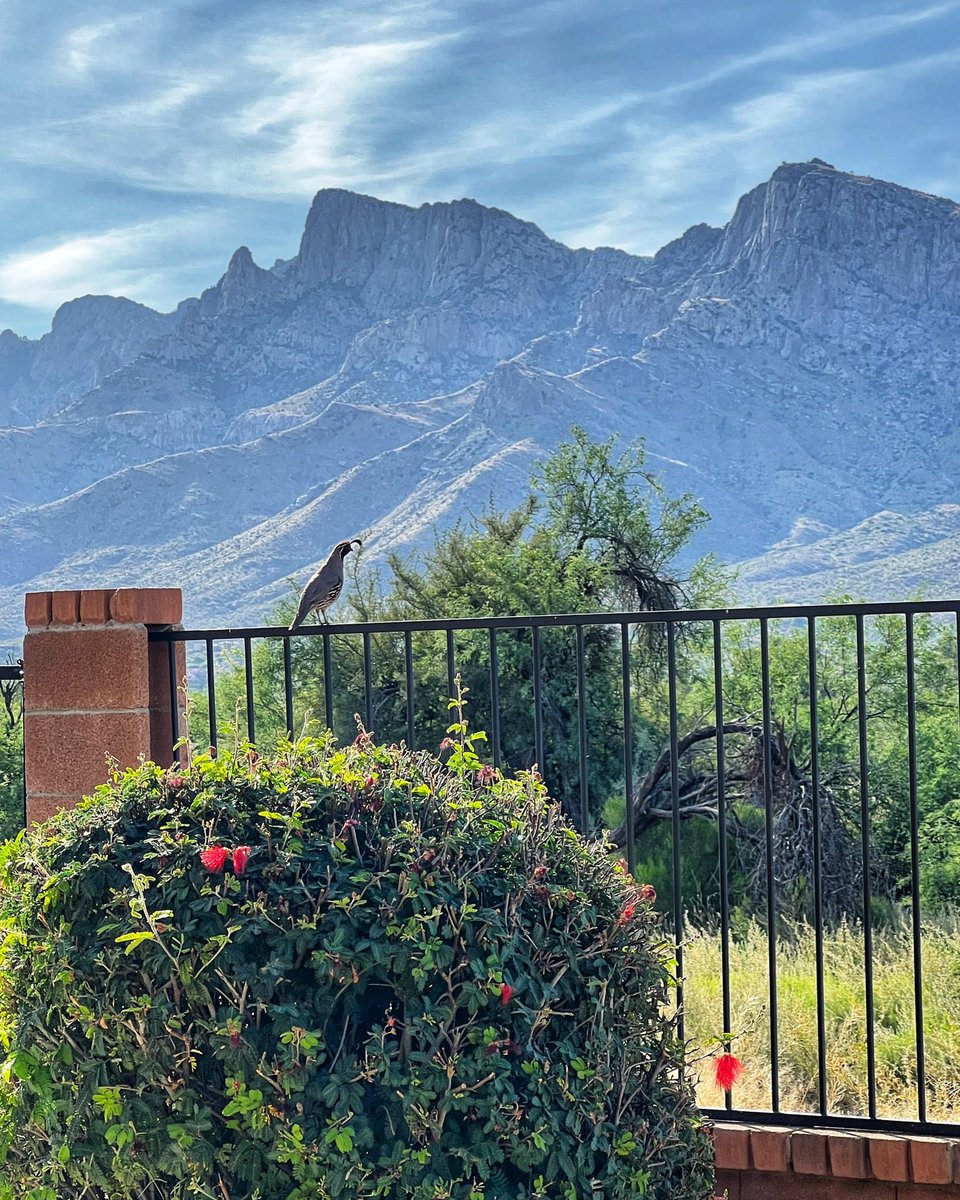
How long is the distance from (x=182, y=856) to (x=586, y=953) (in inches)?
29.2

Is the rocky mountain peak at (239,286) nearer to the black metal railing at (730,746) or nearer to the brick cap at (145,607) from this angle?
the black metal railing at (730,746)

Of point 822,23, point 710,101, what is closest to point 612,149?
point 710,101

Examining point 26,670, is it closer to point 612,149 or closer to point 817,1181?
point 817,1181

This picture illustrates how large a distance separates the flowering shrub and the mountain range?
193ft

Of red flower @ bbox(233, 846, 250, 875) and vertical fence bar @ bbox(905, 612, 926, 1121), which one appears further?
vertical fence bar @ bbox(905, 612, 926, 1121)

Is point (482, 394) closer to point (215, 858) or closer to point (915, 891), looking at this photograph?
point (915, 891)

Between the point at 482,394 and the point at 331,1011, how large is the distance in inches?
3953

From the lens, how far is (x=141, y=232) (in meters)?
134


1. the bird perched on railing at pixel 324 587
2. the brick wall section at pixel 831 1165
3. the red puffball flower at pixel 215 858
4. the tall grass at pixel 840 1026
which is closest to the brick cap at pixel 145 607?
the bird perched on railing at pixel 324 587

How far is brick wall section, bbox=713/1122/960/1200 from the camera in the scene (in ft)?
11.2

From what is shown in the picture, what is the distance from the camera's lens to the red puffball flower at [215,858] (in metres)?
2.25

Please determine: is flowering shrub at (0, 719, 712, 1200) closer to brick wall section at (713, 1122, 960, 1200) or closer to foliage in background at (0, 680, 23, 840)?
brick wall section at (713, 1122, 960, 1200)

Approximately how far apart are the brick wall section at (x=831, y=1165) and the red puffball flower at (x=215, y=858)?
6.44ft

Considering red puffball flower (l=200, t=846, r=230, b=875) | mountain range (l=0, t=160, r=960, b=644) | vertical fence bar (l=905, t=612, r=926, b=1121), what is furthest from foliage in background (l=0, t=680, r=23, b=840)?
mountain range (l=0, t=160, r=960, b=644)
